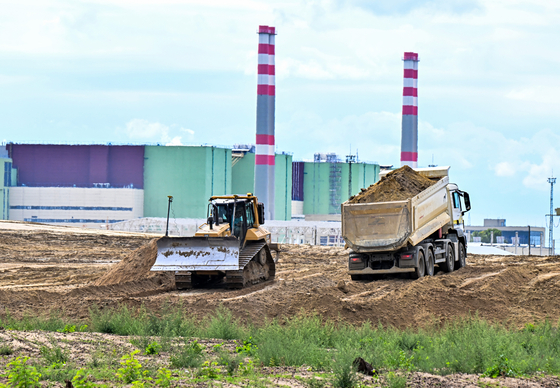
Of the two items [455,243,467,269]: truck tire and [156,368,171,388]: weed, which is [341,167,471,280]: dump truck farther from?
[156,368,171,388]: weed

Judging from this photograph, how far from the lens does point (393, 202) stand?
1795 cm

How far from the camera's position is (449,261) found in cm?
2116

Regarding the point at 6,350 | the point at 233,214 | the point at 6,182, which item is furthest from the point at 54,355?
the point at 6,182

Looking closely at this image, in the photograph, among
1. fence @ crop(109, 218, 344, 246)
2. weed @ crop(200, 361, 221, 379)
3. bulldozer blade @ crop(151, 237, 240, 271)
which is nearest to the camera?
weed @ crop(200, 361, 221, 379)

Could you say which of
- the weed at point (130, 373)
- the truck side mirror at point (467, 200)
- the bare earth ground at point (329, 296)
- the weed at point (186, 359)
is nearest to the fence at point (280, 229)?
the bare earth ground at point (329, 296)

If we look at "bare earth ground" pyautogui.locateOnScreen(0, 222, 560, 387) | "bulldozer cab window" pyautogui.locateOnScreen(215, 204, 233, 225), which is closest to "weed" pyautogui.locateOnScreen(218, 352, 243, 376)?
"bare earth ground" pyautogui.locateOnScreen(0, 222, 560, 387)

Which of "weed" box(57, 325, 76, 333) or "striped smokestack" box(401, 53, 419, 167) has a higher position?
"striped smokestack" box(401, 53, 419, 167)

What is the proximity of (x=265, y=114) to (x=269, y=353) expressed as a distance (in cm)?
4535

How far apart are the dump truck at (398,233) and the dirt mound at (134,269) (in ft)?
16.6

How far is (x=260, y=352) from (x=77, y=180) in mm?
60288

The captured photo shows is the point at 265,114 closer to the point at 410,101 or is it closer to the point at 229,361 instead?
the point at 410,101

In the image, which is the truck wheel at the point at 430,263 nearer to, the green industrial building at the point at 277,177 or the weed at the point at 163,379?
the weed at the point at 163,379

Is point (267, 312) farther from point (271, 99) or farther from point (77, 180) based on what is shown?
point (77, 180)

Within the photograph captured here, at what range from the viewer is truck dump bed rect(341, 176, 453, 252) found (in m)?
18.0
